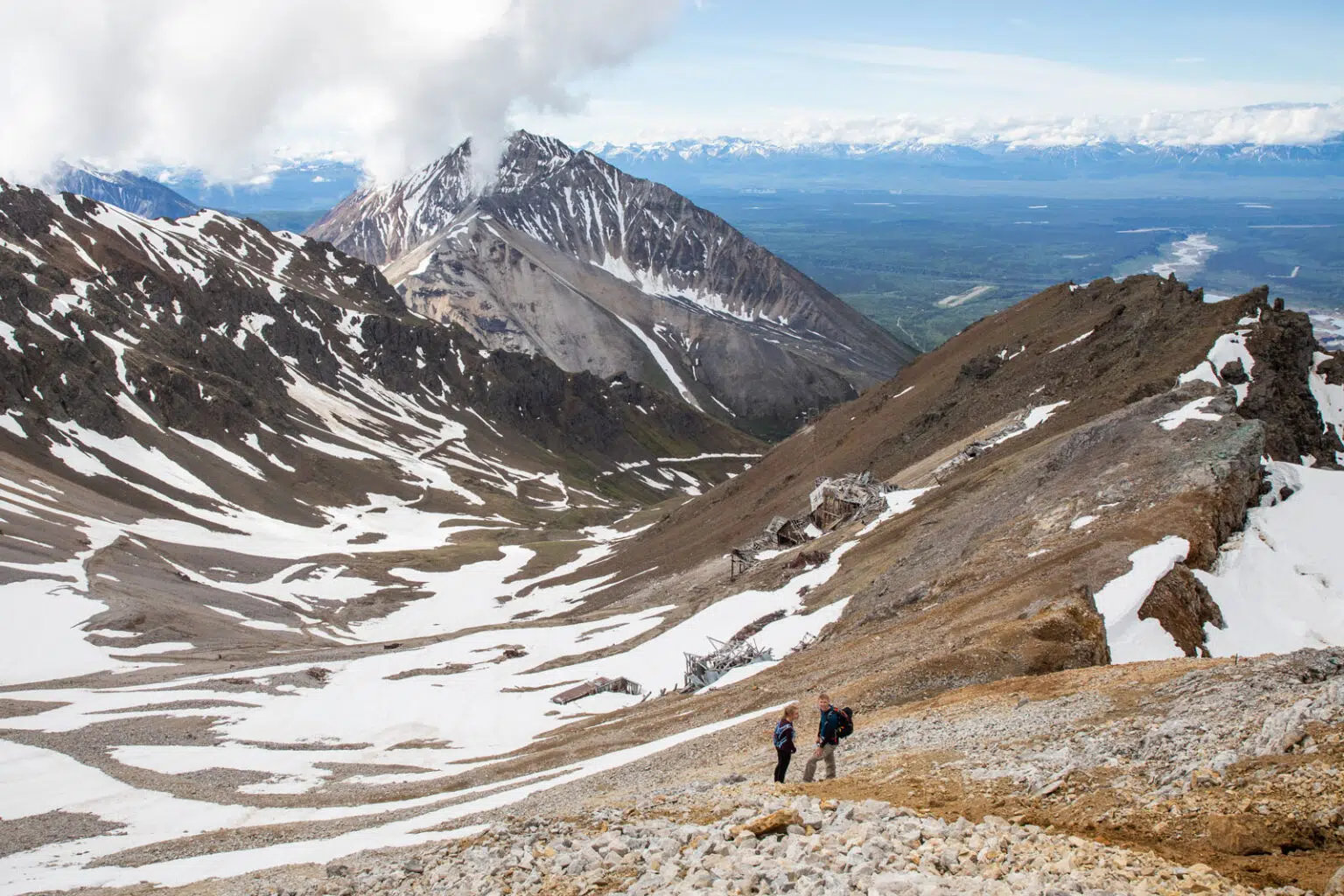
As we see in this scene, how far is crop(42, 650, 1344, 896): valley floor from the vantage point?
1393 centimetres

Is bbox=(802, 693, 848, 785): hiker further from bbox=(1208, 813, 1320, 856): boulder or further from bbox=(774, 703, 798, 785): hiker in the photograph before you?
bbox=(1208, 813, 1320, 856): boulder

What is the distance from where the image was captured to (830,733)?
74.2 ft

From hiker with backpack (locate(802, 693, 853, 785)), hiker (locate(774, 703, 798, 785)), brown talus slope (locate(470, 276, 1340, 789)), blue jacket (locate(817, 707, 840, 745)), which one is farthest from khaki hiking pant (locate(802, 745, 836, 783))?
brown talus slope (locate(470, 276, 1340, 789))

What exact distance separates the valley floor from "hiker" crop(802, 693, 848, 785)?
88cm

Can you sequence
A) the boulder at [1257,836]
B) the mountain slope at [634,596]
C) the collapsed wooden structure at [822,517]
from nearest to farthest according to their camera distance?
the boulder at [1257,836] < the mountain slope at [634,596] < the collapsed wooden structure at [822,517]

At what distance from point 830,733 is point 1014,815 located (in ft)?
21.0

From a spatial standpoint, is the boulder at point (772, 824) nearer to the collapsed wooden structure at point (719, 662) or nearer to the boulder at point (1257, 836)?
the boulder at point (1257, 836)

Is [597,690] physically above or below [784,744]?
above

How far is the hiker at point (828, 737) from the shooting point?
22.6m

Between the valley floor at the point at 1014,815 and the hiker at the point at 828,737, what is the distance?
2.90 feet

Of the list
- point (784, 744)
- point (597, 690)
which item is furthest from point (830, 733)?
point (597, 690)

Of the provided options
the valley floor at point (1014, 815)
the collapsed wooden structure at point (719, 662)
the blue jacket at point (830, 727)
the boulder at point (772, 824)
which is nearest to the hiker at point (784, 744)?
the blue jacket at point (830, 727)

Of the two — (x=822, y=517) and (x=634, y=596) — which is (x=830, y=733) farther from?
(x=634, y=596)

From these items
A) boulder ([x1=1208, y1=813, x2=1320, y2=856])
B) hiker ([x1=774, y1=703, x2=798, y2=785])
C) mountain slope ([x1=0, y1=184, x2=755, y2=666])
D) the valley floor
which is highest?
mountain slope ([x1=0, y1=184, x2=755, y2=666])
